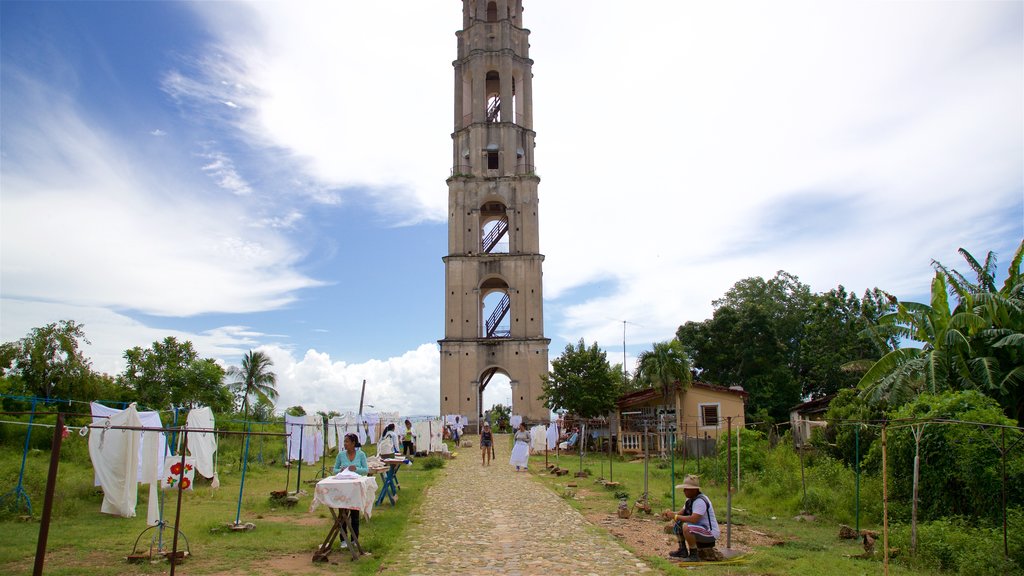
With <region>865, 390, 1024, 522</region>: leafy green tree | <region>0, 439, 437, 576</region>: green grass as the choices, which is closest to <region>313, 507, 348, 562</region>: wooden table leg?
<region>0, 439, 437, 576</region>: green grass

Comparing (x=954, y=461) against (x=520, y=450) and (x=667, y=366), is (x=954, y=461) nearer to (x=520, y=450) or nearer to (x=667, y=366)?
(x=520, y=450)

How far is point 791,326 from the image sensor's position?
48562 mm

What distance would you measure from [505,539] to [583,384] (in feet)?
74.0

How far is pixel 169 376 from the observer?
35125 mm

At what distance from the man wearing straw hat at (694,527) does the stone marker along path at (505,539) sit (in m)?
0.77

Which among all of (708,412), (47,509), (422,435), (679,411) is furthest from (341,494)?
(708,412)

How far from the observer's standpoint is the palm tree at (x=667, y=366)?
31.0 m

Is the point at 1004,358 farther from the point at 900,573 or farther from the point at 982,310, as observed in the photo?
the point at 900,573

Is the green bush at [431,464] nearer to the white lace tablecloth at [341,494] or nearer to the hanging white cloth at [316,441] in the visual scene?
the hanging white cloth at [316,441]

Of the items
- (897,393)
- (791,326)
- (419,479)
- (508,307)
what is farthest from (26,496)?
(791,326)

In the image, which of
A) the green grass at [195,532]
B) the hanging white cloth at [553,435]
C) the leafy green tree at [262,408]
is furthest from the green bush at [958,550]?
the leafy green tree at [262,408]

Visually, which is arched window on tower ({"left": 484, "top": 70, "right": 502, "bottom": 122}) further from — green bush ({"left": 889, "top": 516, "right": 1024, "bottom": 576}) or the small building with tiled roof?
green bush ({"left": 889, "top": 516, "right": 1024, "bottom": 576})

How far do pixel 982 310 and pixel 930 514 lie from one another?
7371 mm

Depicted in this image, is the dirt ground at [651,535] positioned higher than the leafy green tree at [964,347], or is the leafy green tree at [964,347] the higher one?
the leafy green tree at [964,347]
